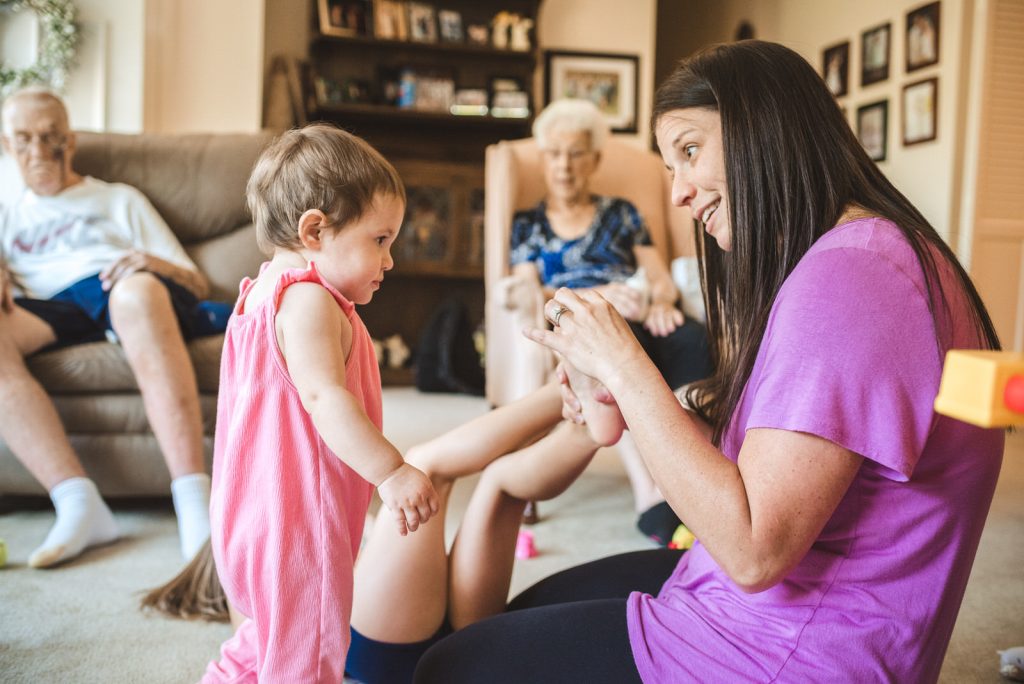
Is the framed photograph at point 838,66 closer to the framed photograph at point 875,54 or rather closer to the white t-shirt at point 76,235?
the framed photograph at point 875,54

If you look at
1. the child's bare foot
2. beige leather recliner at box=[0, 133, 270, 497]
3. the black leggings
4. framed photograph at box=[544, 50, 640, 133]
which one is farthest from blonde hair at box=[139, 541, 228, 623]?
framed photograph at box=[544, 50, 640, 133]

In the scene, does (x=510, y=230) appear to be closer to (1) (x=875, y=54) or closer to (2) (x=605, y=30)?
(2) (x=605, y=30)

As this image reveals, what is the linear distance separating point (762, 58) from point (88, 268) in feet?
6.91

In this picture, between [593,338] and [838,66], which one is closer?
[593,338]

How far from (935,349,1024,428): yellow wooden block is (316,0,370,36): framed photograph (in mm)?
4823

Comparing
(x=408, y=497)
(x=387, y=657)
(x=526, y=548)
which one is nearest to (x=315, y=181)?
(x=408, y=497)

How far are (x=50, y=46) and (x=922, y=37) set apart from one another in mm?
4128

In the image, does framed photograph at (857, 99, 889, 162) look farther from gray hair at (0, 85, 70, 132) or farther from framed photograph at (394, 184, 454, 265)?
gray hair at (0, 85, 70, 132)

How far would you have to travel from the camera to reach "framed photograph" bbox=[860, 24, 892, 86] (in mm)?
4574

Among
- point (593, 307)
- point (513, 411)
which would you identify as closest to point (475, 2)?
point (513, 411)

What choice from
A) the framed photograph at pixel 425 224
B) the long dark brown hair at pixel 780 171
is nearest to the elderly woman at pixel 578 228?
the long dark brown hair at pixel 780 171

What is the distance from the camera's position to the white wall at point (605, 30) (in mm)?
5137

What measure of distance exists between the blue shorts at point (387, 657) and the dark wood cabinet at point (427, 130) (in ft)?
11.4

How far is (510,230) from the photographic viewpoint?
2850mm
